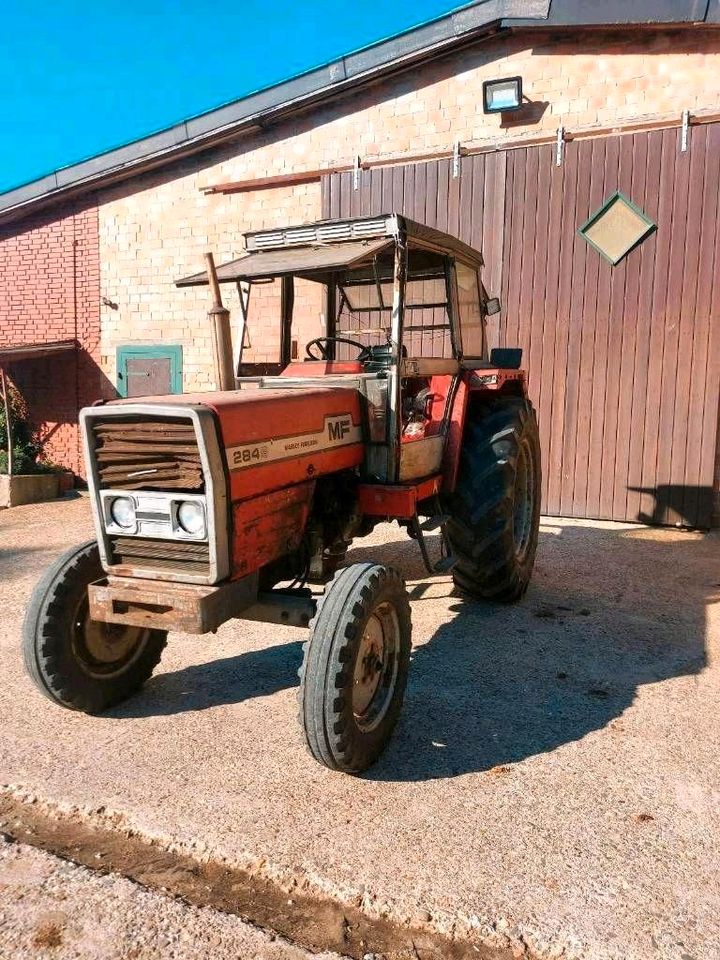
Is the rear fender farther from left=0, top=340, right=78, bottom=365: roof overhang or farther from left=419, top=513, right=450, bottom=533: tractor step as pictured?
left=0, top=340, right=78, bottom=365: roof overhang

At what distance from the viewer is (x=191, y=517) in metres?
2.80

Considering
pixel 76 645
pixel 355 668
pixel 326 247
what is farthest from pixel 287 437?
pixel 76 645

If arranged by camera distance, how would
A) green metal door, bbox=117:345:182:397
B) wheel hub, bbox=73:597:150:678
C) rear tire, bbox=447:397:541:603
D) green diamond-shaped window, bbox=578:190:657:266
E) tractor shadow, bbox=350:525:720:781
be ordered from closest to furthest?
tractor shadow, bbox=350:525:720:781
wheel hub, bbox=73:597:150:678
rear tire, bbox=447:397:541:603
green diamond-shaped window, bbox=578:190:657:266
green metal door, bbox=117:345:182:397

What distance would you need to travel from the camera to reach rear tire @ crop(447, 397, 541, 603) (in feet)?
14.2

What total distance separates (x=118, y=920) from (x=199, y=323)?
8.43m

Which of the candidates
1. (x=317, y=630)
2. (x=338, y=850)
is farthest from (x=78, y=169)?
(x=338, y=850)

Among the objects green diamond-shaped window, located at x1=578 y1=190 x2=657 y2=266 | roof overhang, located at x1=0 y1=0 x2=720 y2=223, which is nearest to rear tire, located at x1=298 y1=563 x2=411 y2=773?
green diamond-shaped window, located at x1=578 y1=190 x2=657 y2=266

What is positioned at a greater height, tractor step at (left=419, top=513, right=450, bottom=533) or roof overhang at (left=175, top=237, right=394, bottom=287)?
roof overhang at (left=175, top=237, right=394, bottom=287)

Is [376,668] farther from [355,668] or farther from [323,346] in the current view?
[323,346]

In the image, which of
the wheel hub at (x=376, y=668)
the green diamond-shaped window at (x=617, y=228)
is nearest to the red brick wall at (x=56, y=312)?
the green diamond-shaped window at (x=617, y=228)

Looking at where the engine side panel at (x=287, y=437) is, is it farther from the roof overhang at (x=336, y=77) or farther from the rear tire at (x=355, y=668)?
the roof overhang at (x=336, y=77)

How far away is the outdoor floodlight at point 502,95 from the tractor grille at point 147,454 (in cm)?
648

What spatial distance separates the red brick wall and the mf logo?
25.1 ft

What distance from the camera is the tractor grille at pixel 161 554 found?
285cm
